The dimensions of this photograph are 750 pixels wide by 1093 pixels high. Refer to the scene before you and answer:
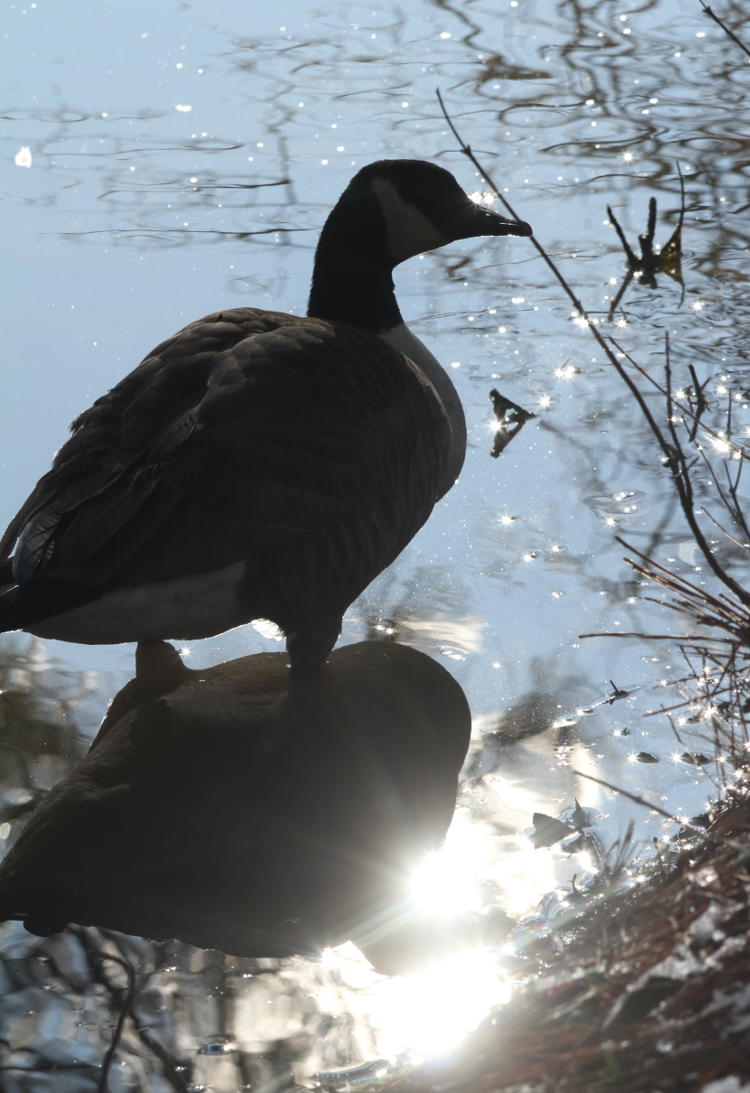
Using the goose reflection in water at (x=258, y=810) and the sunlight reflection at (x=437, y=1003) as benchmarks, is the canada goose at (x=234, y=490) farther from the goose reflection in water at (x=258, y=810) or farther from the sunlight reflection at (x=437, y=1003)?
the sunlight reflection at (x=437, y=1003)

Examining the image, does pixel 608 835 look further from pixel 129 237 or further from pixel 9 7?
pixel 9 7

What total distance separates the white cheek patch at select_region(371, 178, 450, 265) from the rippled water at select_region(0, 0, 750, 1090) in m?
0.76

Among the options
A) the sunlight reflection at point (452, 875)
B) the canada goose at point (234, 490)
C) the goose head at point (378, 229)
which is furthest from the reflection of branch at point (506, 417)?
the sunlight reflection at point (452, 875)

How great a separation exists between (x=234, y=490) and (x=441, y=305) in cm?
306

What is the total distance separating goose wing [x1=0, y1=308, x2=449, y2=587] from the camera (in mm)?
3898

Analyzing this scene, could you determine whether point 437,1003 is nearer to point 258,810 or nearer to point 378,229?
point 258,810

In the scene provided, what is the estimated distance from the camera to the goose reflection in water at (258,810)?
330cm

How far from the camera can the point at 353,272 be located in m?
5.36

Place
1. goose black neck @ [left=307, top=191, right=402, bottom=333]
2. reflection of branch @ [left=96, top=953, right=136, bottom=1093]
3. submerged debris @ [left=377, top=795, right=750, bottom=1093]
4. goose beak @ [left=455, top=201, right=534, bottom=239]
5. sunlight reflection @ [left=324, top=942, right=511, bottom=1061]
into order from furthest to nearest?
1. goose beak @ [left=455, top=201, right=534, bottom=239]
2. goose black neck @ [left=307, top=191, right=402, bottom=333]
3. sunlight reflection @ [left=324, top=942, right=511, bottom=1061]
4. reflection of branch @ [left=96, top=953, right=136, bottom=1093]
5. submerged debris @ [left=377, top=795, right=750, bottom=1093]

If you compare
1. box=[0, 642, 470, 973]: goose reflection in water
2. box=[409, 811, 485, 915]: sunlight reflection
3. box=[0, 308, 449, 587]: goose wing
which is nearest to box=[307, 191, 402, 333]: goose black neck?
box=[0, 308, 449, 587]: goose wing

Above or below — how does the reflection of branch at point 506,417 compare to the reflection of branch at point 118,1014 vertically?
above

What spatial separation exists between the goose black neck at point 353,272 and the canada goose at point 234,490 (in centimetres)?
39

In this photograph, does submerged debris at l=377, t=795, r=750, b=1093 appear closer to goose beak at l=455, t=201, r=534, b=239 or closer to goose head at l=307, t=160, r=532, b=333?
goose head at l=307, t=160, r=532, b=333

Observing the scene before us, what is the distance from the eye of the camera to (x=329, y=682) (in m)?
4.40
